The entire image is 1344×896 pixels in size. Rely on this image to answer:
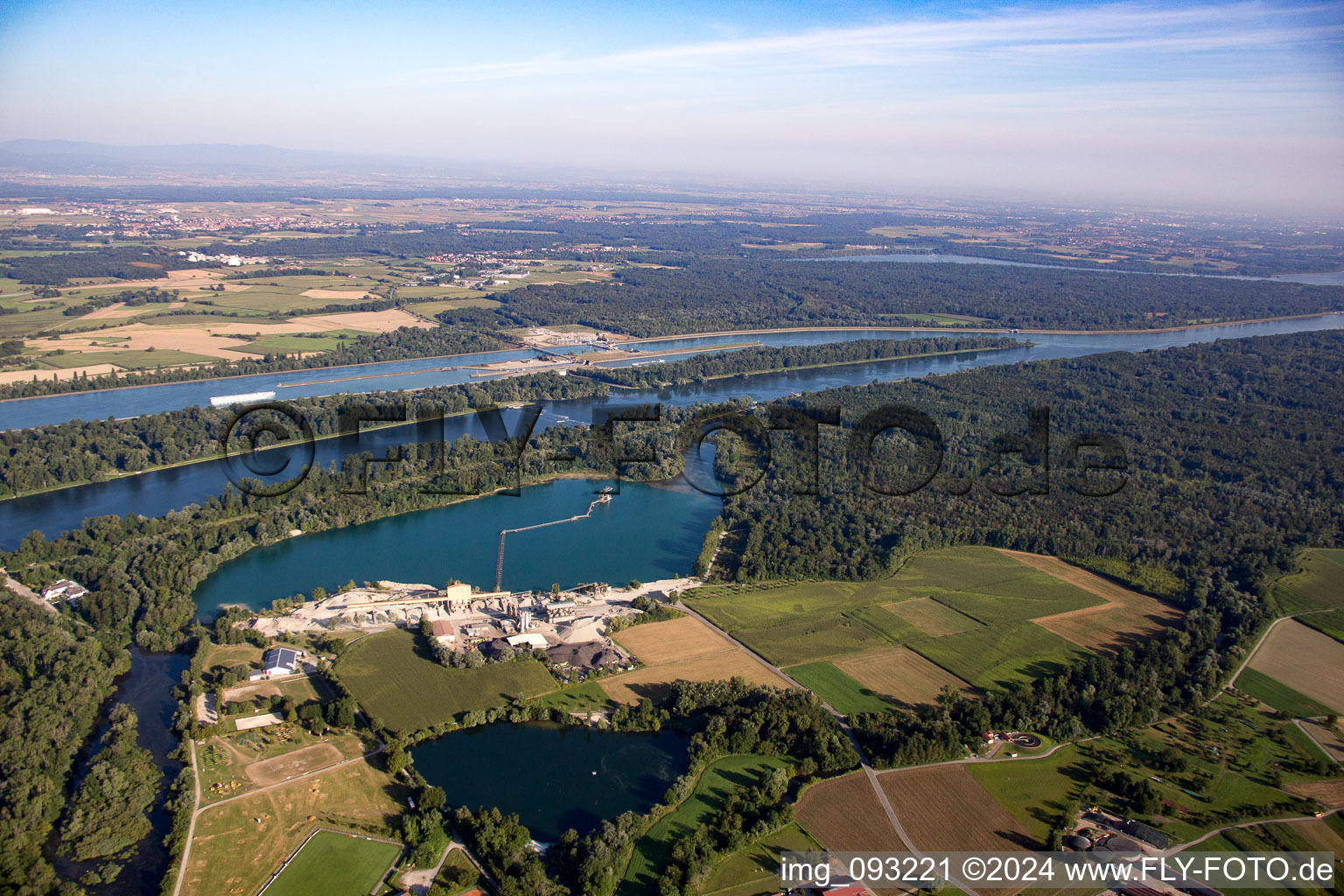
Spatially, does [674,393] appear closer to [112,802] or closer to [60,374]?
[60,374]

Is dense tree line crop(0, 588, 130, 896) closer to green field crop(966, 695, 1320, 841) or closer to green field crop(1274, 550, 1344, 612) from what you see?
green field crop(966, 695, 1320, 841)

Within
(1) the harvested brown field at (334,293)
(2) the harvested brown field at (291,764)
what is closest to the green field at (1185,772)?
(2) the harvested brown field at (291,764)

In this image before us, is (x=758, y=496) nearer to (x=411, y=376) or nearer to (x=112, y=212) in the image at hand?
(x=411, y=376)

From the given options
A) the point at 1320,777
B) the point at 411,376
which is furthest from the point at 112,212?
the point at 1320,777

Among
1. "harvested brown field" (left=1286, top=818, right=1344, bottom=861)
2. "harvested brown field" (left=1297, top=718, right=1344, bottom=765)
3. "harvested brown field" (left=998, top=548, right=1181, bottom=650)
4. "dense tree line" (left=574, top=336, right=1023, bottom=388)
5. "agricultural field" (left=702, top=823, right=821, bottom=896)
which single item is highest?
"dense tree line" (left=574, top=336, right=1023, bottom=388)

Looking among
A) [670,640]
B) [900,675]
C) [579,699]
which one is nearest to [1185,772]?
[900,675]

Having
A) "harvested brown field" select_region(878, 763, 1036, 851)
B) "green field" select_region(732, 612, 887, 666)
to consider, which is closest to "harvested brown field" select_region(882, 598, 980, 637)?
"green field" select_region(732, 612, 887, 666)
